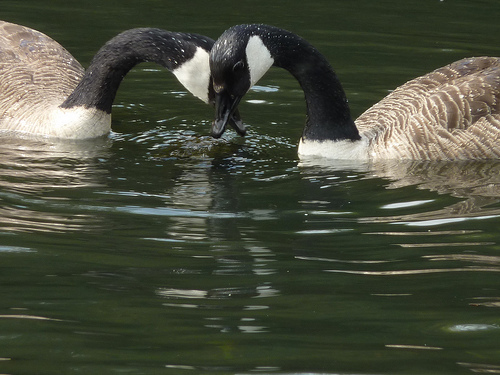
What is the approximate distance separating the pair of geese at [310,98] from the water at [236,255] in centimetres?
35

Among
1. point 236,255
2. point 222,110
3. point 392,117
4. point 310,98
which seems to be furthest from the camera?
point 392,117

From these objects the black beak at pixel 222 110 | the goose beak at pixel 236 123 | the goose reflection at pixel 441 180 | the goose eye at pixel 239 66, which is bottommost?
the goose reflection at pixel 441 180

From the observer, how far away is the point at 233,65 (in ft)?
A: 31.2

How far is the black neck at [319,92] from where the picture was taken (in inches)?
409

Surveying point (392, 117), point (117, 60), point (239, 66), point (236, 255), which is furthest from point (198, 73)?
point (236, 255)

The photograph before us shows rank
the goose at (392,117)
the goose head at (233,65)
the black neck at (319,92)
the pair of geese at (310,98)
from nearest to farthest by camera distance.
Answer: the goose head at (233,65), the pair of geese at (310,98), the goose at (392,117), the black neck at (319,92)

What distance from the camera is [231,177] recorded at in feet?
31.4

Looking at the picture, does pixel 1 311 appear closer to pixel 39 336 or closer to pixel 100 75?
pixel 39 336

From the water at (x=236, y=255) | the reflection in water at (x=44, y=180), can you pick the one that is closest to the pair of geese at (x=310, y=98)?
the water at (x=236, y=255)

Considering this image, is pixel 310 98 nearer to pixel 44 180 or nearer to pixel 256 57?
pixel 256 57

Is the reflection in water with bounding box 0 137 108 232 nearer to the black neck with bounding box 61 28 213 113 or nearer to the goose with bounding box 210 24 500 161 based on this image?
the black neck with bounding box 61 28 213 113

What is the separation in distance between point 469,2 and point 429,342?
14.9m

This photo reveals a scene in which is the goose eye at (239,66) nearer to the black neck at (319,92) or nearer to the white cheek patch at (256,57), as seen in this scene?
the white cheek patch at (256,57)

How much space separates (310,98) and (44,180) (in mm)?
3153
